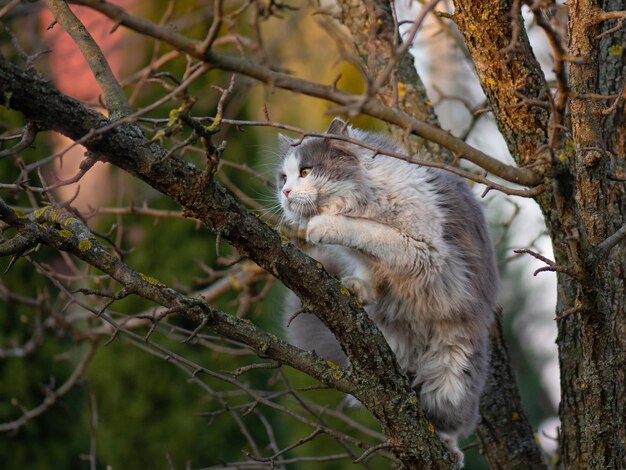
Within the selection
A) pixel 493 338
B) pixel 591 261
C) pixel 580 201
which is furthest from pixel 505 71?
pixel 493 338

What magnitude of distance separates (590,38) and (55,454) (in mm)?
5517

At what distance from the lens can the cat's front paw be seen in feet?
9.87

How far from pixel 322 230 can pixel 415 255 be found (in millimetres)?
374

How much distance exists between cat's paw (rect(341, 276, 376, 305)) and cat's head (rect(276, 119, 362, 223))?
0.31 meters

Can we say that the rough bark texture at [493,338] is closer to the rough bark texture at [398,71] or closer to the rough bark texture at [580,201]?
the rough bark texture at [398,71]

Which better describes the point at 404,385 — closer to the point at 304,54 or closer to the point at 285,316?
the point at 285,316

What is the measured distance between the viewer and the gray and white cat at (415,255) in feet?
9.95

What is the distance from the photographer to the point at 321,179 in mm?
3244

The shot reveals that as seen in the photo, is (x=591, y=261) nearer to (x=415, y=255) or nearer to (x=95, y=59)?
(x=415, y=255)

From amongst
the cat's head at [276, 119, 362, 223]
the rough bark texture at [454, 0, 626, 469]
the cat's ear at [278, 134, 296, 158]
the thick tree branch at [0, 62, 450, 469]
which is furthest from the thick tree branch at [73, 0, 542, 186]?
the cat's ear at [278, 134, 296, 158]

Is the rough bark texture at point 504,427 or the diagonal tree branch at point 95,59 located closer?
the diagonal tree branch at point 95,59

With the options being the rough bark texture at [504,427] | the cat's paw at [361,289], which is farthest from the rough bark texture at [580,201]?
the cat's paw at [361,289]

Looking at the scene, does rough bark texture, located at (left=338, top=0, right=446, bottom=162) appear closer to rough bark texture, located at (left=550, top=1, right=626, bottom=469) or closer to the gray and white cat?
the gray and white cat

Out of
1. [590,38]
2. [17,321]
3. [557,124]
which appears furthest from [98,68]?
[17,321]
